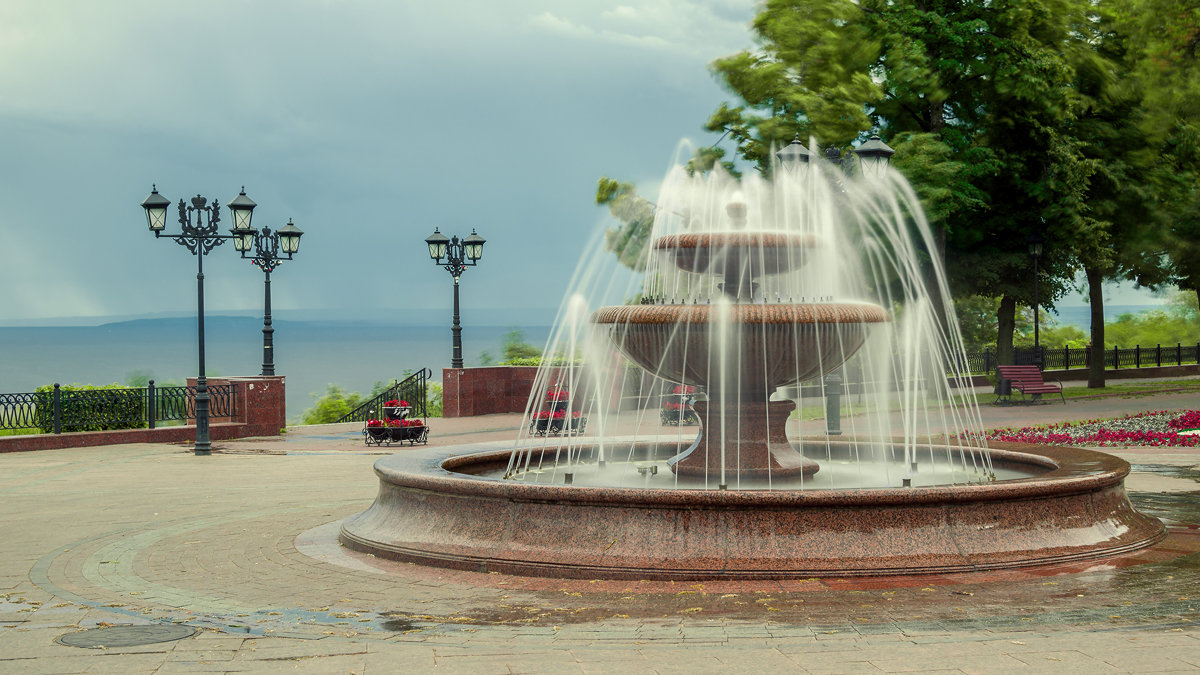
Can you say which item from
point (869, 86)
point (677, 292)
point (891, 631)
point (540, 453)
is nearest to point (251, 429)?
point (540, 453)

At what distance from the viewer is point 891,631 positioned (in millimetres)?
6352

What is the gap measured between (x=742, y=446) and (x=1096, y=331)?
2916 cm

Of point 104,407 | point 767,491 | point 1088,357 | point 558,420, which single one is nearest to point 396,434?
point 558,420

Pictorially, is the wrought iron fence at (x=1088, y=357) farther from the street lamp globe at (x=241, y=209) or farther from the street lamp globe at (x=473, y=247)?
the street lamp globe at (x=241, y=209)

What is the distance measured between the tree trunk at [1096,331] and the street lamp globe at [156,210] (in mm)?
27329

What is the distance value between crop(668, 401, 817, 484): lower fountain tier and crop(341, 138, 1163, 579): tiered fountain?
19 millimetres

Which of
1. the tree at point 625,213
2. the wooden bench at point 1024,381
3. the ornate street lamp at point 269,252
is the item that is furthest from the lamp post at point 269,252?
the wooden bench at point 1024,381

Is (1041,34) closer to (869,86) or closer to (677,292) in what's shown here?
(869,86)

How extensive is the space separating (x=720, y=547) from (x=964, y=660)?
2.37 meters

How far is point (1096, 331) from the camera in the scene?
35.9 meters

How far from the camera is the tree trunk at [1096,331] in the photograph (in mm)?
35219

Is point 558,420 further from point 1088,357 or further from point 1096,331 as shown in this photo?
point 1088,357

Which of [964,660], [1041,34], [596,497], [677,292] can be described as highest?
[1041,34]

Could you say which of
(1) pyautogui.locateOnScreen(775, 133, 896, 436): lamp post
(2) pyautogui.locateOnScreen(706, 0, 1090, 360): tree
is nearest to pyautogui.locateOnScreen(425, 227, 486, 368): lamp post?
(2) pyautogui.locateOnScreen(706, 0, 1090, 360): tree
